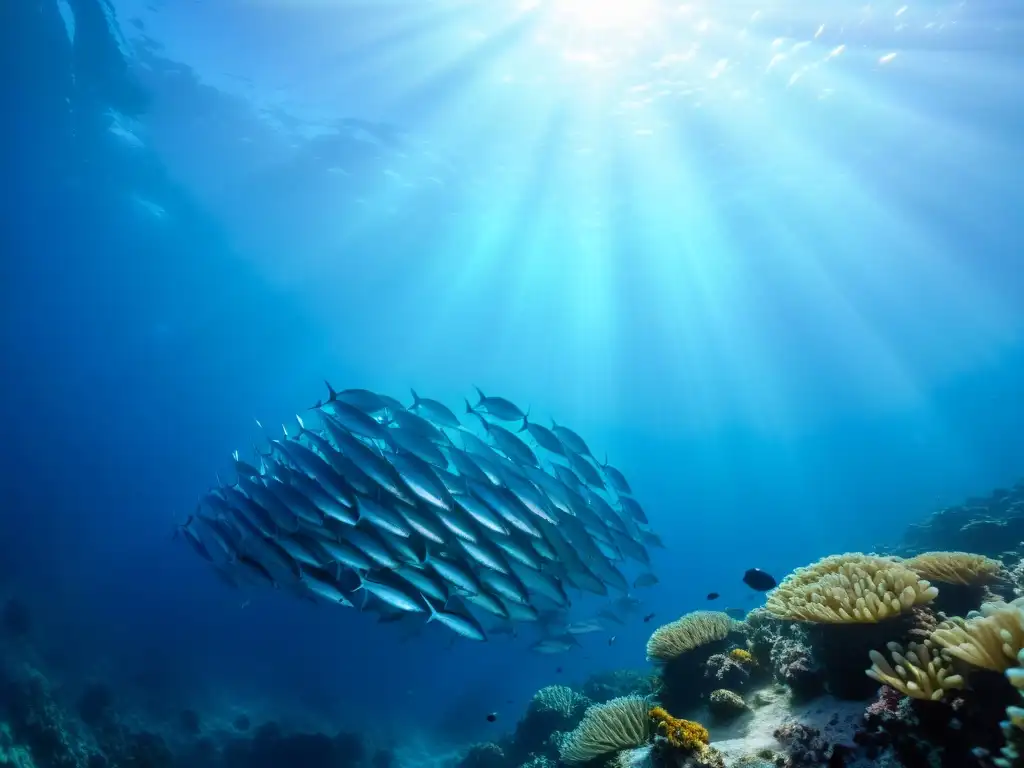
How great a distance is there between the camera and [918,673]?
11.0 ft

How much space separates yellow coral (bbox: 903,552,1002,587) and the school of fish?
387 centimetres

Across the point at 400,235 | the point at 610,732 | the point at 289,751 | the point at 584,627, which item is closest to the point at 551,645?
the point at 584,627

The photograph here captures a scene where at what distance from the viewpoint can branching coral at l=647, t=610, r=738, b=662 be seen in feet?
20.4

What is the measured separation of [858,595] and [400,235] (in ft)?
125

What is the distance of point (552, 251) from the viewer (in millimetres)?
40438

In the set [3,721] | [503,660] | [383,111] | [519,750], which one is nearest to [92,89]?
[383,111]

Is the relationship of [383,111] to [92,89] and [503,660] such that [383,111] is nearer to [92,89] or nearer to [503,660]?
[92,89]

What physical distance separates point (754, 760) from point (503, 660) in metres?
38.8

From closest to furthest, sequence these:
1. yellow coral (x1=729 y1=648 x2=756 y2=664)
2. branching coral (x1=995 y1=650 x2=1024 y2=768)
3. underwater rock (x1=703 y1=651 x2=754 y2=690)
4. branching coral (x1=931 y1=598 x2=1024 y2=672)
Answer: branching coral (x1=995 y1=650 x2=1024 y2=768) → branching coral (x1=931 y1=598 x2=1024 y2=672) → underwater rock (x1=703 y1=651 x2=754 y2=690) → yellow coral (x1=729 y1=648 x2=756 y2=664)

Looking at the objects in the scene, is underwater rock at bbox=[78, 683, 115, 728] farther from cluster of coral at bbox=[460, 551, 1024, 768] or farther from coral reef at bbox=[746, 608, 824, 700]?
coral reef at bbox=[746, 608, 824, 700]

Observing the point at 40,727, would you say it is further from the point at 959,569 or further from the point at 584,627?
the point at 959,569

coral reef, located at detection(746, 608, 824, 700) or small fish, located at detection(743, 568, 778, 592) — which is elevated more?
small fish, located at detection(743, 568, 778, 592)

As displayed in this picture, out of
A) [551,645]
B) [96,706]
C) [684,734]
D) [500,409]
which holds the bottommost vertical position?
[96,706]

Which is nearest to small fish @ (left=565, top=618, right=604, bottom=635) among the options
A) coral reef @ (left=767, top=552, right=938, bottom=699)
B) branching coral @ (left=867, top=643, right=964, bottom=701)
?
coral reef @ (left=767, top=552, right=938, bottom=699)
